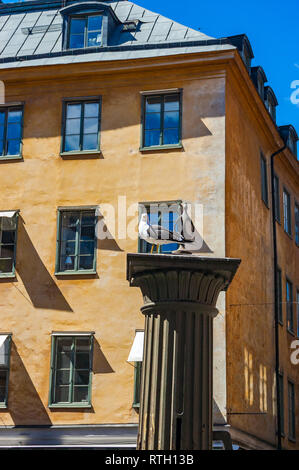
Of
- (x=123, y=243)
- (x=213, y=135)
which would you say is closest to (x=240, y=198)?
(x=213, y=135)

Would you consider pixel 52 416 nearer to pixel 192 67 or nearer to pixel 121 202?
pixel 121 202

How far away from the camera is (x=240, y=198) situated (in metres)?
24.3

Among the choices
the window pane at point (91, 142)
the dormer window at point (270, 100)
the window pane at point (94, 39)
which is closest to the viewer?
the window pane at point (91, 142)

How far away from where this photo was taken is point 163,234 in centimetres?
1430

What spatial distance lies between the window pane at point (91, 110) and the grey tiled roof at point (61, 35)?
129 cm

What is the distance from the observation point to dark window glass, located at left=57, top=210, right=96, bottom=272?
2325cm

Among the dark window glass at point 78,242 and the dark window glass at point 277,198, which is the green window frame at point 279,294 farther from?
the dark window glass at point 78,242

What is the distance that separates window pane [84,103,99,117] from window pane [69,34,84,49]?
206cm

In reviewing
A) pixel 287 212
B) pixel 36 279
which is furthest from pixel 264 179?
pixel 36 279

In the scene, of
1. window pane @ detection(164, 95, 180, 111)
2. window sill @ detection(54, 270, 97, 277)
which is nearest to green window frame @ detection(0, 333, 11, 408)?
window sill @ detection(54, 270, 97, 277)

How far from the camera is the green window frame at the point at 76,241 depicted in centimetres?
2322

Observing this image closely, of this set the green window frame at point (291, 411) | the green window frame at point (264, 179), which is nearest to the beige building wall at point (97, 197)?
the green window frame at point (264, 179)

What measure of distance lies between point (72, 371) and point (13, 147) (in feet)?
21.1

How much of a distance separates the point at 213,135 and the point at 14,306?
669 centimetres
